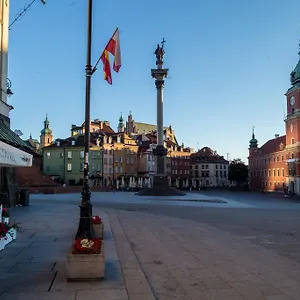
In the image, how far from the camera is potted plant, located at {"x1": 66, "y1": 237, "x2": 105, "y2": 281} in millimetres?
6945

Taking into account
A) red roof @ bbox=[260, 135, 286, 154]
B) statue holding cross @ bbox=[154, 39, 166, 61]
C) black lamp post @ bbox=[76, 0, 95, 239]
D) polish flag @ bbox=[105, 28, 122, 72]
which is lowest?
black lamp post @ bbox=[76, 0, 95, 239]

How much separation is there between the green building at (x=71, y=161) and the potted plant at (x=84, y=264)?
85443 millimetres

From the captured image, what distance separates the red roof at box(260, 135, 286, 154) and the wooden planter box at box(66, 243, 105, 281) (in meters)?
99.7

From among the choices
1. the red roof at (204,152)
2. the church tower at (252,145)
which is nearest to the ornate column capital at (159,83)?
the church tower at (252,145)

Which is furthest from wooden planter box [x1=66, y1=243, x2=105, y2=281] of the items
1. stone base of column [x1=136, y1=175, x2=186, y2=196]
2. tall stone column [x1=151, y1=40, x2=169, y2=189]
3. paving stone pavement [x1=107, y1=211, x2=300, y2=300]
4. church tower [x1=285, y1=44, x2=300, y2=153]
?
church tower [x1=285, y1=44, x2=300, y2=153]

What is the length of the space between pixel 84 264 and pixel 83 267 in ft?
0.19

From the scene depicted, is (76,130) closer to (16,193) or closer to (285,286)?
(16,193)

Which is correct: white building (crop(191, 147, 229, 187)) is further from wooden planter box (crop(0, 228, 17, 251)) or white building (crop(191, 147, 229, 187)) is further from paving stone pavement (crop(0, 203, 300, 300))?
wooden planter box (crop(0, 228, 17, 251))

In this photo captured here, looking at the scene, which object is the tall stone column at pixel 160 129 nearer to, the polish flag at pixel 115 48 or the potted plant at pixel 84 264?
the polish flag at pixel 115 48

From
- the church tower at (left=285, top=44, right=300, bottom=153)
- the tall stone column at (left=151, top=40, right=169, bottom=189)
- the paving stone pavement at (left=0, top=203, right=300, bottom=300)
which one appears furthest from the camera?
the church tower at (left=285, top=44, right=300, bottom=153)

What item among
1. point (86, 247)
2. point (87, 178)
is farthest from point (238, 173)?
point (86, 247)

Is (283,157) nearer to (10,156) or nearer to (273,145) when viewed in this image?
(273,145)

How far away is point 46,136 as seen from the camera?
115188mm

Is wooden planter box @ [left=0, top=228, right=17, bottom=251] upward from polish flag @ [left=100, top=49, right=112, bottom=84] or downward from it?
downward
